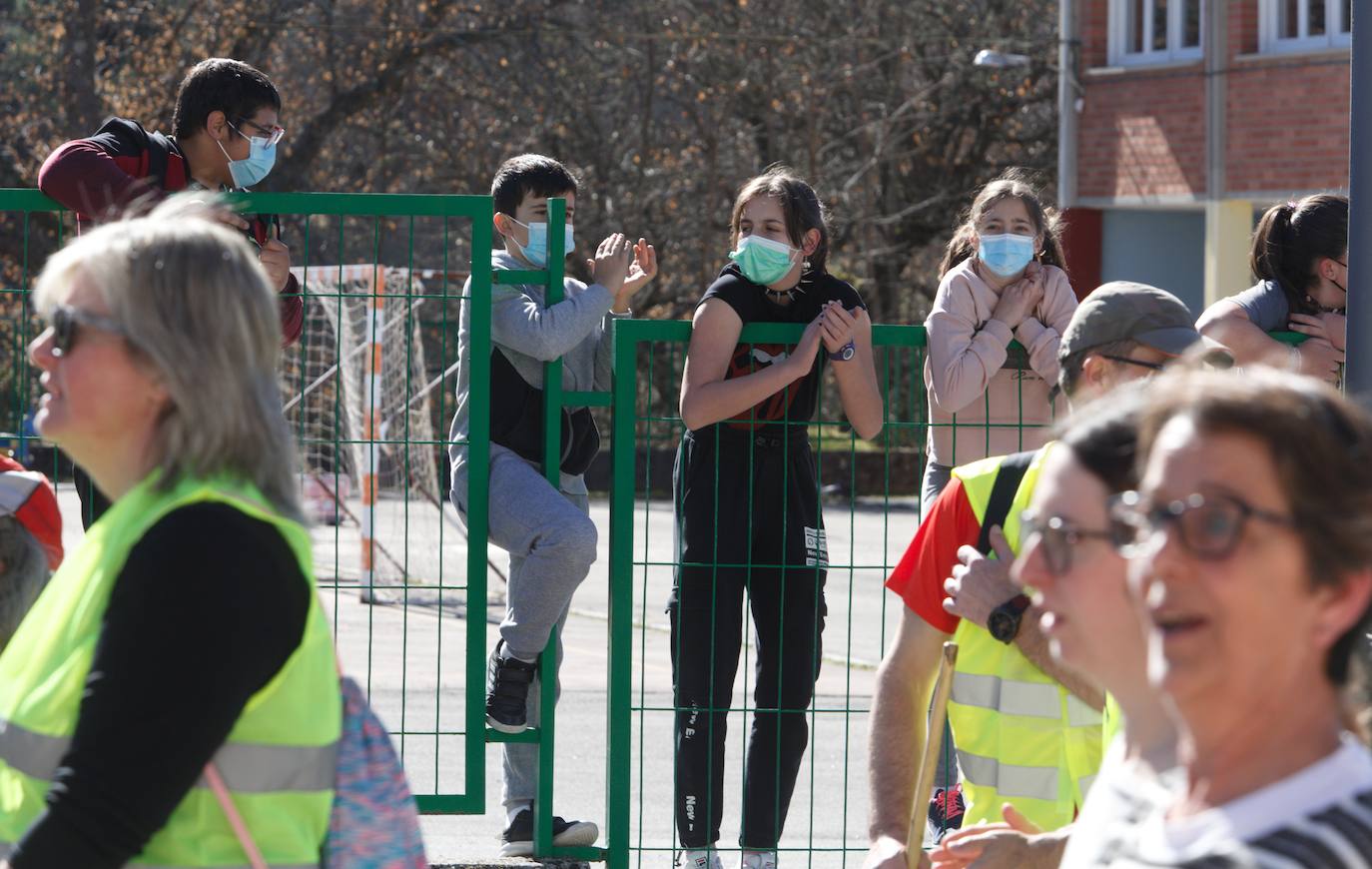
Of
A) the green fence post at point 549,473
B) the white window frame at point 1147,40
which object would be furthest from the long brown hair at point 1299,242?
the white window frame at point 1147,40

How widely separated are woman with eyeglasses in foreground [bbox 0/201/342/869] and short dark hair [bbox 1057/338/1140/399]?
1.44 metres

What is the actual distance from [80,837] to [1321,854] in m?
1.29

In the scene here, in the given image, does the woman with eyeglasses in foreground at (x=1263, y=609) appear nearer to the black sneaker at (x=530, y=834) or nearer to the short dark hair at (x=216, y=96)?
the black sneaker at (x=530, y=834)

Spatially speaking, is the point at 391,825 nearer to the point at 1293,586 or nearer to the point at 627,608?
the point at 1293,586

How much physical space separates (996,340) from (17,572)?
2726 millimetres

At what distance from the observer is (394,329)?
11.9 meters

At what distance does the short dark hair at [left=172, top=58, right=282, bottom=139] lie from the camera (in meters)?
5.28

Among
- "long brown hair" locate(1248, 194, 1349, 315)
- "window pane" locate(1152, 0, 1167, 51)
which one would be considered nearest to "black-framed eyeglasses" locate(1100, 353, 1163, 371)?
"long brown hair" locate(1248, 194, 1349, 315)

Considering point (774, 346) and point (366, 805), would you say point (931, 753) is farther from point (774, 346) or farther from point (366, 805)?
point (774, 346)

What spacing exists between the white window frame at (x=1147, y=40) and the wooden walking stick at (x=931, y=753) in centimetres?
2077

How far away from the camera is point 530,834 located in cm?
545

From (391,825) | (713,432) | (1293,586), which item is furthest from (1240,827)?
(713,432)

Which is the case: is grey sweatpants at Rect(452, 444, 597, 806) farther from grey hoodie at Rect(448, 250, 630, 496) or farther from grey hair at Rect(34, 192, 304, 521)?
grey hair at Rect(34, 192, 304, 521)

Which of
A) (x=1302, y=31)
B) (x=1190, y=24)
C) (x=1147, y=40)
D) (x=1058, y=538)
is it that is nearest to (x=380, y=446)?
(x=1058, y=538)
